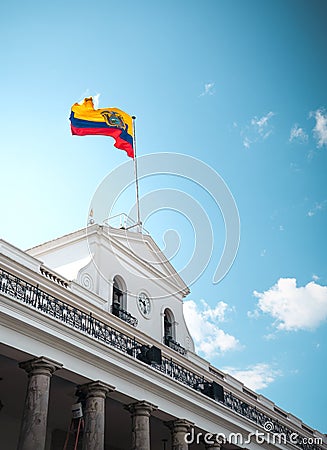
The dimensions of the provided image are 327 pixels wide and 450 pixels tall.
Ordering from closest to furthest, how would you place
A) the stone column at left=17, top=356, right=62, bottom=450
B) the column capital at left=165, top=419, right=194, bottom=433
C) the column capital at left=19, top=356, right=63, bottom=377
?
the stone column at left=17, top=356, right=62, bottom=450 → the column capital at left=19, top=356, right=63, bottom=377 → the column capital at left=165, top=419, right=194, bottom=433

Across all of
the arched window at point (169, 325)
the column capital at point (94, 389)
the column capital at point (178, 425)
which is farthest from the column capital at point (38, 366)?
the arched window at point (169, 325)

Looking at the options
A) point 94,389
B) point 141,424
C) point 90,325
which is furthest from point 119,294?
point 94,389

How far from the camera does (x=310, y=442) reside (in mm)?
30953

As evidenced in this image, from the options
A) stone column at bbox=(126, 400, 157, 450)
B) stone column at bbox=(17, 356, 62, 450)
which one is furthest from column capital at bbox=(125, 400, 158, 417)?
stone column at bbox=(17, 356, 62, 450)

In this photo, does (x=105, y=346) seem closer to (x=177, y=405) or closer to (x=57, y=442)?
(x=177, y=405)

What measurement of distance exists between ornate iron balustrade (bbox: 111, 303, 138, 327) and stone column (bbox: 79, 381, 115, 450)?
265 inches

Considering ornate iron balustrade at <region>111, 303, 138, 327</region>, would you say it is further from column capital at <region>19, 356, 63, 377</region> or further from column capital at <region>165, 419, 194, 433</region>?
column capital at <region>19, 356, 63, 377</region>

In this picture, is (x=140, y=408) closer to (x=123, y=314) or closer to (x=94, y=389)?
(x=94, y=389)

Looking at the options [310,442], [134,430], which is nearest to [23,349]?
[134,430]

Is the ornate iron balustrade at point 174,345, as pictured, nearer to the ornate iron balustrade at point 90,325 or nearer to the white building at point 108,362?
the white building at point 108,362

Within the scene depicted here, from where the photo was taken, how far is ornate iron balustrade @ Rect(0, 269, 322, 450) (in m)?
15.1

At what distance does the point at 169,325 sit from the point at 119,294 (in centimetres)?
410

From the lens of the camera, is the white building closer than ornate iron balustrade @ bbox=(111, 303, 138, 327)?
Yes

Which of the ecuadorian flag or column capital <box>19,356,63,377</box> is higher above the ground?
the ecuadorian flag
